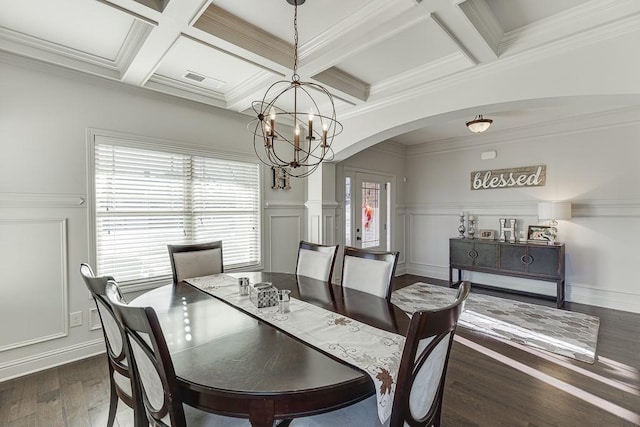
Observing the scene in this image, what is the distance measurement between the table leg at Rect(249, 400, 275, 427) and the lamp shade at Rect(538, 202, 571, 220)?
456 cm

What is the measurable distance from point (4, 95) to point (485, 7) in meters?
3.67

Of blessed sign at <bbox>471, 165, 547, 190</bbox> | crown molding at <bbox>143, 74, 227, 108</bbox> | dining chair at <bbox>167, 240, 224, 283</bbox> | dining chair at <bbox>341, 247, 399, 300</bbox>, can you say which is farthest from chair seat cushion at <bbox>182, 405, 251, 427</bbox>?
blessed sign at <bbox>471, 165, 547, 190</bbox>

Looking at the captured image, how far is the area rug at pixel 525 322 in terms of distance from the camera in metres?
2.96

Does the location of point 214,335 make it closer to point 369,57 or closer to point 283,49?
point 283,49

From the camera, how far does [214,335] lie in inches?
58.5

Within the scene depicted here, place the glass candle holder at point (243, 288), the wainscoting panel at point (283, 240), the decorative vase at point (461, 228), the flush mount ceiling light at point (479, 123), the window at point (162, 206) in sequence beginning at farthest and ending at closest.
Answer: the decorative vase at point (461, 228) → the wainscoting panel at point (283, 240) → the flush mount ceiling light at point (479, 123) → the window at point (162, 206) → the glass candle holder at point (243, 288)

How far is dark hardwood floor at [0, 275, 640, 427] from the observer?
1.97 m

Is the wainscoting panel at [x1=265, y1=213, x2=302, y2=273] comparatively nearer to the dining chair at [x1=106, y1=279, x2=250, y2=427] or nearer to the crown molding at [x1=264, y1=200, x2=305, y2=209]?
the crown molding at [x1=264, y1=200, x2=305, y2=209]

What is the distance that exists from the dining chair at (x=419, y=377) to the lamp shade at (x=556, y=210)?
3.71 m

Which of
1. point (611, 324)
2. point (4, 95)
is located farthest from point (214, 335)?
point (611, 324)

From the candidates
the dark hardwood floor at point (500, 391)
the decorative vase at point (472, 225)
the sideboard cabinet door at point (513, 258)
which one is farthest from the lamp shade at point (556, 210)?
the dark hardwood floor at point (500, 391)

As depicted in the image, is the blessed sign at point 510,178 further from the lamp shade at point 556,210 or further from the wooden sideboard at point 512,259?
the wooden sideboard at point 512,259

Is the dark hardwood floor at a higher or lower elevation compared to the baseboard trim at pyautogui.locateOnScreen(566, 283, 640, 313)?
lower

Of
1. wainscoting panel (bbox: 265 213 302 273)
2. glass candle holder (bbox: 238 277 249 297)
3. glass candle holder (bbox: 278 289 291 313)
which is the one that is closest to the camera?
glass candle holder (bbox: 278 289 291 313)
